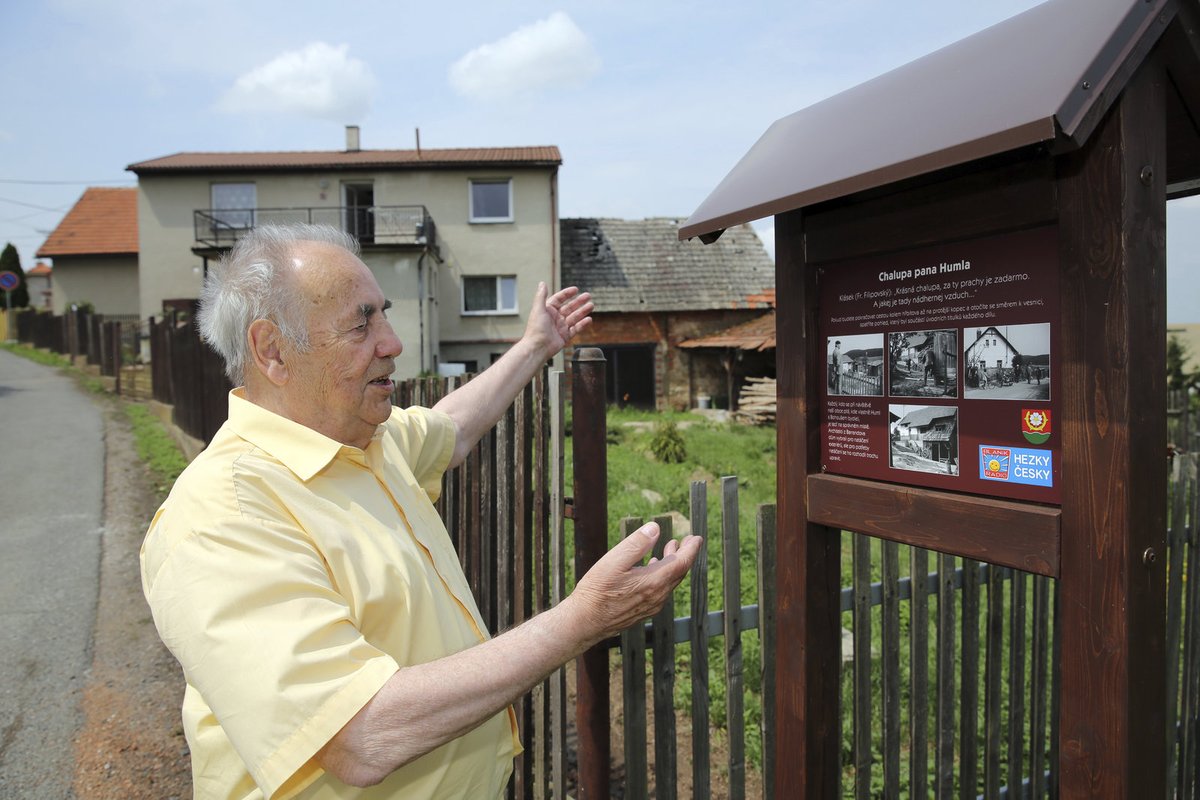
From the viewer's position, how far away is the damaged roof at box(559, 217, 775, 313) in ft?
74.1

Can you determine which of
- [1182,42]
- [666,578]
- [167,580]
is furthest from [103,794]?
[1182,42]

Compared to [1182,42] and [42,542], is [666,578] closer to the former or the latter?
[1182,42]

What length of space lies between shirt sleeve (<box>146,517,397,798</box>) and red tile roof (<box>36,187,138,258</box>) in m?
32.6

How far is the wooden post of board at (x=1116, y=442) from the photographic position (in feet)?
4.61

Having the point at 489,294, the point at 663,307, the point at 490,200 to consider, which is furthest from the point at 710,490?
the point at 490,200

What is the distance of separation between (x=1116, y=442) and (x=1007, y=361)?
266mm

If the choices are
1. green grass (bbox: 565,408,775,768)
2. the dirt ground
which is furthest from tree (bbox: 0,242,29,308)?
the dirt ground

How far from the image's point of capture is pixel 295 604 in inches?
52.8

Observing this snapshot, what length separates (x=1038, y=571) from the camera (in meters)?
1.56

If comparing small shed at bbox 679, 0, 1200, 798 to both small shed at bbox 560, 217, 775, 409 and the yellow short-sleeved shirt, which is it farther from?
small shed at bbox 560, 217, 775, 409

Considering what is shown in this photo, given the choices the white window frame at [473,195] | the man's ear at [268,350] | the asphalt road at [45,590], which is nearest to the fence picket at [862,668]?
the man's ear at [268,350]

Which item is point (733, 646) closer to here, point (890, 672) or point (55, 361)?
point (890, 672)

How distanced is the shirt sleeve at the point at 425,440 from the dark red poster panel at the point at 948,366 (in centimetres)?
115

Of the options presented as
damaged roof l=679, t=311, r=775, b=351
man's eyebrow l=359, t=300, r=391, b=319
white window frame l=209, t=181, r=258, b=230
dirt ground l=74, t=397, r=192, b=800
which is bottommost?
dirt ground l=74, t=397, r=192, b=800
